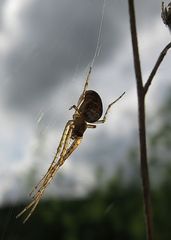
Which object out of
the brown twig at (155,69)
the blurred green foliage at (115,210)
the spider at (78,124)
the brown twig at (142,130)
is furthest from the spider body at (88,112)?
the blurred green foliage at (115,210)

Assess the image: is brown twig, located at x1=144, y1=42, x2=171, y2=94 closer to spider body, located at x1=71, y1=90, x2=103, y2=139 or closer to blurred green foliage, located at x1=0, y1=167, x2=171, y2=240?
spider body, located at x1=71, y1=90, x2=103, y2=139

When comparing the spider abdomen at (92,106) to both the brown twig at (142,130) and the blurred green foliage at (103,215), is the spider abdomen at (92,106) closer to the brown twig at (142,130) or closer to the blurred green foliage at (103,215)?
the brown twig at (142,130)

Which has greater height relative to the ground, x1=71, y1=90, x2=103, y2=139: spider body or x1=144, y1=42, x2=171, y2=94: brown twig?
x1=144, y1=42, x2=171, y2=94: brown twig

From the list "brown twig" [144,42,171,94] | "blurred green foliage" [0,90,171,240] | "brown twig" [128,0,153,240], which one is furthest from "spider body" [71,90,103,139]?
"blurred green foliage" [0,90,171,240]

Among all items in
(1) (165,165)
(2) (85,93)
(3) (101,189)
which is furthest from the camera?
(3) (101,189)

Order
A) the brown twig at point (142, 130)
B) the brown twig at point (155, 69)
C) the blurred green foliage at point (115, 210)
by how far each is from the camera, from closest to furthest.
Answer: the brown twig at point (142, 130) → the brown twig at point (155, 69) → the blurred green foliage at point (115, 210)

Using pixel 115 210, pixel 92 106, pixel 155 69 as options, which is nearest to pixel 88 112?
pixel 92 106

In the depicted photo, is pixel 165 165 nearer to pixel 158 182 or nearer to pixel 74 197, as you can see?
pixel 158 182

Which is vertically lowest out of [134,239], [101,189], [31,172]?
[134,239]

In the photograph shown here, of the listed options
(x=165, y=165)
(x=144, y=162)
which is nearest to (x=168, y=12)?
(x=144, y=162)
